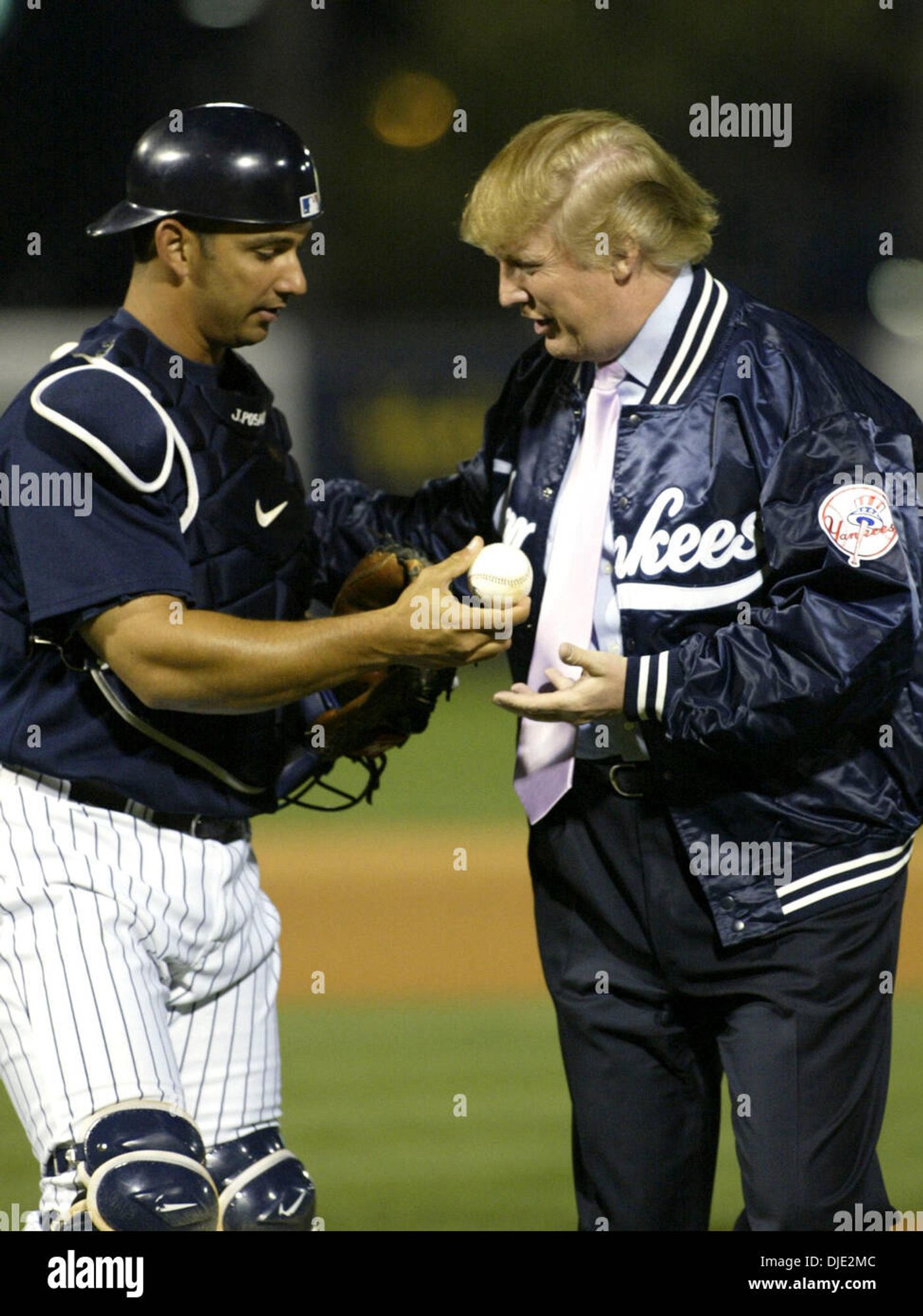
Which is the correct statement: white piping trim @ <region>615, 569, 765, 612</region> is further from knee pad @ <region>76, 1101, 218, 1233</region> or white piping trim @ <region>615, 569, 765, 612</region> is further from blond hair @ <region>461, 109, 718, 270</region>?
knee pad @ <region>76, 1101, 218, 1233</region>

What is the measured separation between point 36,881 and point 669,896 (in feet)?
3.48

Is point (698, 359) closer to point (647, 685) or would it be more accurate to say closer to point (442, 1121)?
point (647, 685)

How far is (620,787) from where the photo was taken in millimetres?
2863

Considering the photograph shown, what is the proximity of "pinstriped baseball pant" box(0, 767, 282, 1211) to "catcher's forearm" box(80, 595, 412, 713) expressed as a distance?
0.90 feet

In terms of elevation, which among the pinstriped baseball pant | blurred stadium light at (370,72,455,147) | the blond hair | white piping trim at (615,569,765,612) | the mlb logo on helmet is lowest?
the pinstriped baseball pant

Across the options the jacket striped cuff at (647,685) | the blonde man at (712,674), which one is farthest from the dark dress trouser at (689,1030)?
the jacket striped cuff at (647,685)

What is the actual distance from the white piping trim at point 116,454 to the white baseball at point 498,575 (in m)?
0.49

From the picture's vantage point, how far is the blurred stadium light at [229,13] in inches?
596

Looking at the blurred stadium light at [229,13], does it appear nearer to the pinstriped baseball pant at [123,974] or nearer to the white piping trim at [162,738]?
the white piping trim at [162,738]

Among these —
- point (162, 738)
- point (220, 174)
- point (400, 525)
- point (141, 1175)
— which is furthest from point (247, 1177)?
point (220, 174)

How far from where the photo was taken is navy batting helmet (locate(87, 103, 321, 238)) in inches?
108

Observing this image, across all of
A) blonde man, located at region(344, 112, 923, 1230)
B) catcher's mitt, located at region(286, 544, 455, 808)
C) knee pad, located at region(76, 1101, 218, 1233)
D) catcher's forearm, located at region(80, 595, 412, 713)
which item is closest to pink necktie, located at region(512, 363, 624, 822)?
blonde man, located at region(344, 112, 923, 1230)

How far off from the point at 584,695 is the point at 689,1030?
0.70 metres

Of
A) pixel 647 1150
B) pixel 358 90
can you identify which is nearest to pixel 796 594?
pixel 647 1150
